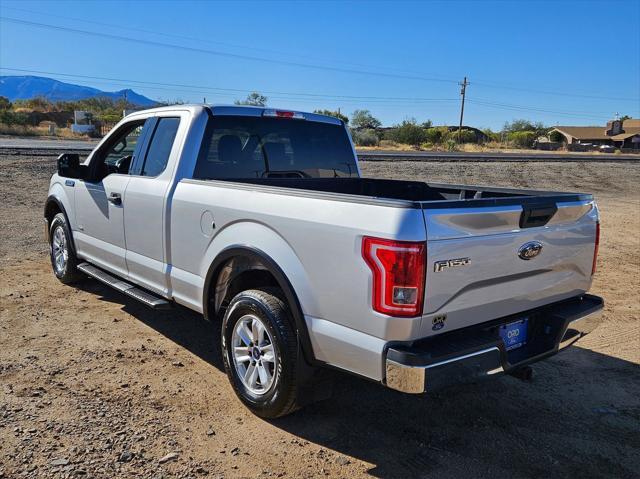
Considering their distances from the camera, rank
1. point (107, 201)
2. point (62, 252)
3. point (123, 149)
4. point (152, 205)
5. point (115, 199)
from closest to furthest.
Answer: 1. point (152, 205)
2. point (115, 199)
3. point (107, 201)
4. point (123, 149)
5. point (62, 252)

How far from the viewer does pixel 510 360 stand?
10.9ft

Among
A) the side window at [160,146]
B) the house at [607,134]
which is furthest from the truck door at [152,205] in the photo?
the house at [607,134]

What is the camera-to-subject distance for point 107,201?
17.4 feet

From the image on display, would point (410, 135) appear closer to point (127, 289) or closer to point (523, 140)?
point (523, 140)

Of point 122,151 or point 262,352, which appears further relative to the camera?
point 122,151

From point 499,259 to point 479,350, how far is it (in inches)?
20.2

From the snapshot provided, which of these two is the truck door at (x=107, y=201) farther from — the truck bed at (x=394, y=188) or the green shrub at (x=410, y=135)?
the green shrub at (x=410, y=135)

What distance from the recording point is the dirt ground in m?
3.21

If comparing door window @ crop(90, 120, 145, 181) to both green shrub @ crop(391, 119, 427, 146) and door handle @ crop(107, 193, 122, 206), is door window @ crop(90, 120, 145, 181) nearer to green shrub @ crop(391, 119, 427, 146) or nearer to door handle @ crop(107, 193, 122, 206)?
door handle @ crop(107, 193, 122, 206)

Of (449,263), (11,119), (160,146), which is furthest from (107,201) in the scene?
(11,119)

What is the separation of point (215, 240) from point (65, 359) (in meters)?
1.77

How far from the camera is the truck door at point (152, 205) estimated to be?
451 cm

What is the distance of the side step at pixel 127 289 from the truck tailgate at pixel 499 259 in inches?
99.1

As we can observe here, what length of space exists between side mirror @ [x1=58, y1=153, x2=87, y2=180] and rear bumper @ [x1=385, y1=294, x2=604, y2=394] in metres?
4.11
